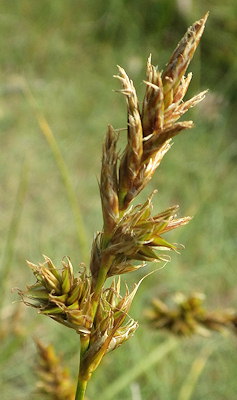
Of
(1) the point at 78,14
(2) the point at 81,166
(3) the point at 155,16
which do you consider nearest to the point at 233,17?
(3) the point at 155,16

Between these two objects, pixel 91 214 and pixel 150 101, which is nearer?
pixel 150 101

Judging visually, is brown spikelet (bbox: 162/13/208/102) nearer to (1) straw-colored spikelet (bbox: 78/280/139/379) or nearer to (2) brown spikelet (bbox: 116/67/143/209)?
(2) brown spikelet (bbox: 116/67/143/209)

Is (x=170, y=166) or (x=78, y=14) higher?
(x=78, y=14)

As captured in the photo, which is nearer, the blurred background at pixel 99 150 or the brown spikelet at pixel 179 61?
the brown spikelet at pixel 179 61

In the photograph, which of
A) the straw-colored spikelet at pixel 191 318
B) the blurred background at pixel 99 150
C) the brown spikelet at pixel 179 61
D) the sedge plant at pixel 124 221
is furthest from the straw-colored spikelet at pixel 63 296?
the blurred background at pixel 99 150

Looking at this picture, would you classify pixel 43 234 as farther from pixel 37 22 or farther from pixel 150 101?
pixel 150 101

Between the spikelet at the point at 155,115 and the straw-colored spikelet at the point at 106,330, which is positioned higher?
the spikelet at the point at 155,115

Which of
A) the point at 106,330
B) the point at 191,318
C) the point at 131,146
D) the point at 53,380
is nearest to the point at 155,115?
the point at 131,146

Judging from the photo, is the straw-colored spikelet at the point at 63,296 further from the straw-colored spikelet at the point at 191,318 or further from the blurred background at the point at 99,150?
the blurred background at the point at 99,150
